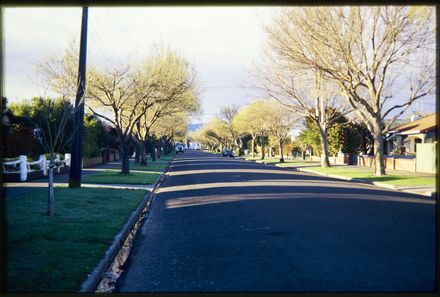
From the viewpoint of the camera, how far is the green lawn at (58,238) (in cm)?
642

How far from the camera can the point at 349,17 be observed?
25125 mm

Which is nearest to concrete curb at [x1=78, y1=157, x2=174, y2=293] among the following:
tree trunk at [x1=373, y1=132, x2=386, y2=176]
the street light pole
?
the street light pole

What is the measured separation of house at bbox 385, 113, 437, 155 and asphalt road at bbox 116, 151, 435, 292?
2043 cm

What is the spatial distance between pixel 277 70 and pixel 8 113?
19140 mm

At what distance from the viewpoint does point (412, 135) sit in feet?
150

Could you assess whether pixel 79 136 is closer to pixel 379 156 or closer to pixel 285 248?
pixel 285 248

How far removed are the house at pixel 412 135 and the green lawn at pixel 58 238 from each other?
77.5 feet

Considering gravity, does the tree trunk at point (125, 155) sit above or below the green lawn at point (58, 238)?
above

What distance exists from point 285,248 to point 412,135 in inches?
1620

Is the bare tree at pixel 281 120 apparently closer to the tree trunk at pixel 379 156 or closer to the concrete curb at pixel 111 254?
the tree trunk at pixel 379 156

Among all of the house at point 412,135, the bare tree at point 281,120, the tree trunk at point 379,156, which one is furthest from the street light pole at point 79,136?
the bare tree at point 281,120

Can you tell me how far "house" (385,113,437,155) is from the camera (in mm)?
41819

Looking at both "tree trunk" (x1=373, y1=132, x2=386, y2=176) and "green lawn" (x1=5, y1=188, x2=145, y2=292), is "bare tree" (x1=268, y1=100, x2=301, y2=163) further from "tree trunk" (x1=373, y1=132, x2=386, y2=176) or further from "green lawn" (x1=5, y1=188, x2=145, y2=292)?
"green lawn" (x1=5, y1=188, x2=145, y2=292)

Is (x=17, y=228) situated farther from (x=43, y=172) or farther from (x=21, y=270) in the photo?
(x=43, y=172)
